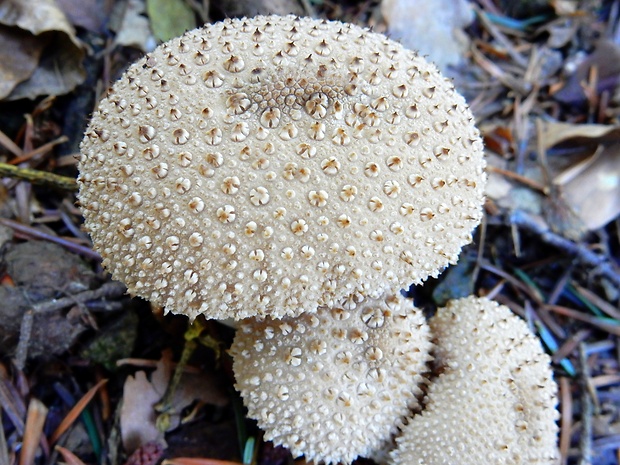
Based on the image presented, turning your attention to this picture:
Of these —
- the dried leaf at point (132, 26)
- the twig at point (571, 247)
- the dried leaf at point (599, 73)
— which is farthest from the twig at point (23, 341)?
the dried leaf at point (599, 73)

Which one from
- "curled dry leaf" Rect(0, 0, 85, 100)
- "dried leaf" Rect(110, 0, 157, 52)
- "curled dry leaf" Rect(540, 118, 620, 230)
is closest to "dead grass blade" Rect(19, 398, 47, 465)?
"curled dry leaf" Rect(0, 0, 85, 100)

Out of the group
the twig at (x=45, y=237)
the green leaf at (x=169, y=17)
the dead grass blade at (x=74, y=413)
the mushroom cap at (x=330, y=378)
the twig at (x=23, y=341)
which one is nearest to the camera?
the mushroom cap at (x=330, y=378)

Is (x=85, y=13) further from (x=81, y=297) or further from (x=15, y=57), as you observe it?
(x=81, y=297)

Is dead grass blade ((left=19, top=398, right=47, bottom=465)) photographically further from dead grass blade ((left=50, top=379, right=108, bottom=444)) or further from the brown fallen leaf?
the brown fallen leaf

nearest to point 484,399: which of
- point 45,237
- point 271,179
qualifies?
point 271,179

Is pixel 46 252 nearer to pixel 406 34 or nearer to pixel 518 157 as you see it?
pixel 406 34

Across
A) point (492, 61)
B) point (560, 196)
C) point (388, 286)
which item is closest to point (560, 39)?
point (492, 61)

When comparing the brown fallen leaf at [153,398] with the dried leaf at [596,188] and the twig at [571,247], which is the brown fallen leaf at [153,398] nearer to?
the twig at [571,247]
